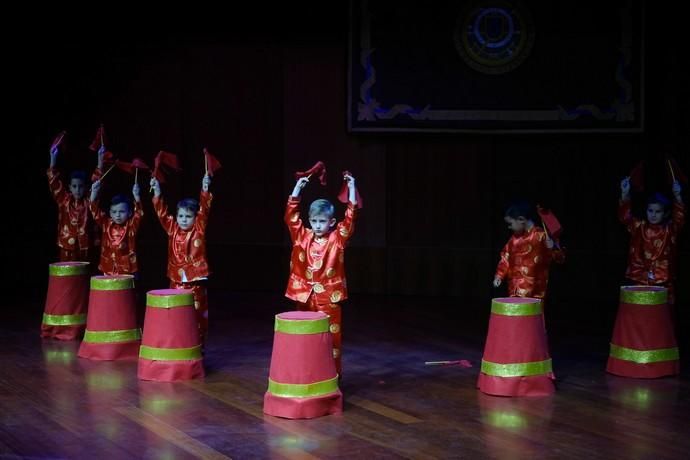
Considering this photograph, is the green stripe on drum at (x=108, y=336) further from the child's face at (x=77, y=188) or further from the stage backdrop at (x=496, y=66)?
the stage backdrop at (x=496, y=66)

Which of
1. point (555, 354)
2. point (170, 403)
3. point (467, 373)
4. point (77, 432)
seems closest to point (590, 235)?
point (555, 354)

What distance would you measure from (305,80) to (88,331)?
3.49 metres

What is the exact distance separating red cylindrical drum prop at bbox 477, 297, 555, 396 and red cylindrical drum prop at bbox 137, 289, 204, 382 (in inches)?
64.9

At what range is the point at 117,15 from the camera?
9250 millimetres

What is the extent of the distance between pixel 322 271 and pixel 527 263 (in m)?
1.29

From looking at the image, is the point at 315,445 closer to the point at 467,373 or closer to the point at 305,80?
the point at 467,373

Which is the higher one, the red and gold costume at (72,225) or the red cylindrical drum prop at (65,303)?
the red and gold costume at (72,225)

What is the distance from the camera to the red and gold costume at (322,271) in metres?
5.38

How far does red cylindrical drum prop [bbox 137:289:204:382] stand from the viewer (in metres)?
5.67

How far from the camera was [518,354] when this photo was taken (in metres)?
5.30

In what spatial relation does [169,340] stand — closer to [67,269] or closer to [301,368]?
[301,368]

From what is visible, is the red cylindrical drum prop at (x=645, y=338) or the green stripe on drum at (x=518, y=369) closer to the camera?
the green stripe on drum at (x=518, y=369)

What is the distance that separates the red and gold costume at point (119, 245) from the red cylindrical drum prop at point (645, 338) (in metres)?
3.27

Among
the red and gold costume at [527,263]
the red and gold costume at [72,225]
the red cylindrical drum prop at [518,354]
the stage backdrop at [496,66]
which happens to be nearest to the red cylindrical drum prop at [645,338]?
the red and gold costume at [527,263]
